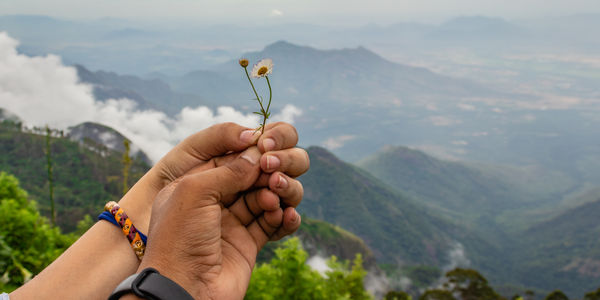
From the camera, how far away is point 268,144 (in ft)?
9.92

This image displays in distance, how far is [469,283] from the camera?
54188mm

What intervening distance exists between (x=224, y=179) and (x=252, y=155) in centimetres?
43

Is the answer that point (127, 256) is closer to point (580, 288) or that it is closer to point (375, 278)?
point (375, 278)

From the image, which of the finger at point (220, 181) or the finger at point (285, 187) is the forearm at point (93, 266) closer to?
the finger at point (220, 181)

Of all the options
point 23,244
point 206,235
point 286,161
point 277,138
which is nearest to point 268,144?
point 277,138

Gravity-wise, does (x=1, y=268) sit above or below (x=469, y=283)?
above

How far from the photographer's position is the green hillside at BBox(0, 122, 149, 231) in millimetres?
105875

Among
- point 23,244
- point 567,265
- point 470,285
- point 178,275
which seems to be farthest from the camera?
point 567,265

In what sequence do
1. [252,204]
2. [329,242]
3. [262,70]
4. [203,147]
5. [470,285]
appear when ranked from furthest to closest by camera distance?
[329,242] → [470,285] → [203,147] → [252,204] → [262,70]

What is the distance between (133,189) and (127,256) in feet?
2.14

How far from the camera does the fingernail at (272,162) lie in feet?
9.52

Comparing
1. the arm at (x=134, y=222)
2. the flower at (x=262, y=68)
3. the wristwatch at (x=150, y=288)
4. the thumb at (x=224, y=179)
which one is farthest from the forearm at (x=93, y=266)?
the flower at (x=262, y=68)

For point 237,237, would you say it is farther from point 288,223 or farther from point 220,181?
point 220,181

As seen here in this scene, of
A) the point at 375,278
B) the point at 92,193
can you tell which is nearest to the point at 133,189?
the point at 92,193
